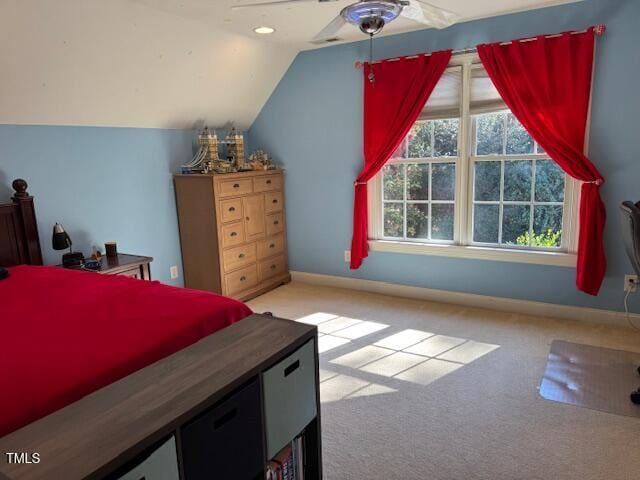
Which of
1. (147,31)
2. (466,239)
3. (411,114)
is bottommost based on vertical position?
(466,239)

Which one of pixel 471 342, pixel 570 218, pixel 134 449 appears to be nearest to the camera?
pixel 134 449

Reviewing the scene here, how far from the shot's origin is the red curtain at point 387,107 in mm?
3611

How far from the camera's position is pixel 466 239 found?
12.4ft


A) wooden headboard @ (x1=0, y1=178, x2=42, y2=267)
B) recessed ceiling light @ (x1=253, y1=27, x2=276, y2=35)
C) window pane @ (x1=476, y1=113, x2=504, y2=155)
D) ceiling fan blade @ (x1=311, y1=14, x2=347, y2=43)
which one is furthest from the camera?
window pane @ (x1=476, y1=113, x2=504, y2=155)

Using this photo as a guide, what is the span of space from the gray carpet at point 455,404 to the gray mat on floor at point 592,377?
0.07 metres

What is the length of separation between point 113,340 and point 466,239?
9.91 ft

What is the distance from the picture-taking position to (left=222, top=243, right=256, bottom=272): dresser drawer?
3.91 m

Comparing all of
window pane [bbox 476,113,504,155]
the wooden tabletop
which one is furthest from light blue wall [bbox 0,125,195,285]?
window pane [bbox 476,113,504,155]

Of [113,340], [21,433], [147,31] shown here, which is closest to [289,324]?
[113,340]

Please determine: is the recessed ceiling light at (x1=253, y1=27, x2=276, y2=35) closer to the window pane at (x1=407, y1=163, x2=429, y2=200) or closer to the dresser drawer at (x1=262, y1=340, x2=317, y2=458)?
the window pane at (x1=407, y1=163, x2=429, y2=200)

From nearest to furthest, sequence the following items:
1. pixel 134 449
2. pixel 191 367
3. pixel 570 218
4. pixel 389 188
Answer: pixel 134 449 → pixel 191 367 → pixel 570 218 → pixel 389 188

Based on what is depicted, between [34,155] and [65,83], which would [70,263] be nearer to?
[34,155]

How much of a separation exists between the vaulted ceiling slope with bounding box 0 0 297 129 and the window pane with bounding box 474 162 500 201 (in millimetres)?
2071

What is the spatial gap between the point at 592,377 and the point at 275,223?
2.97m
